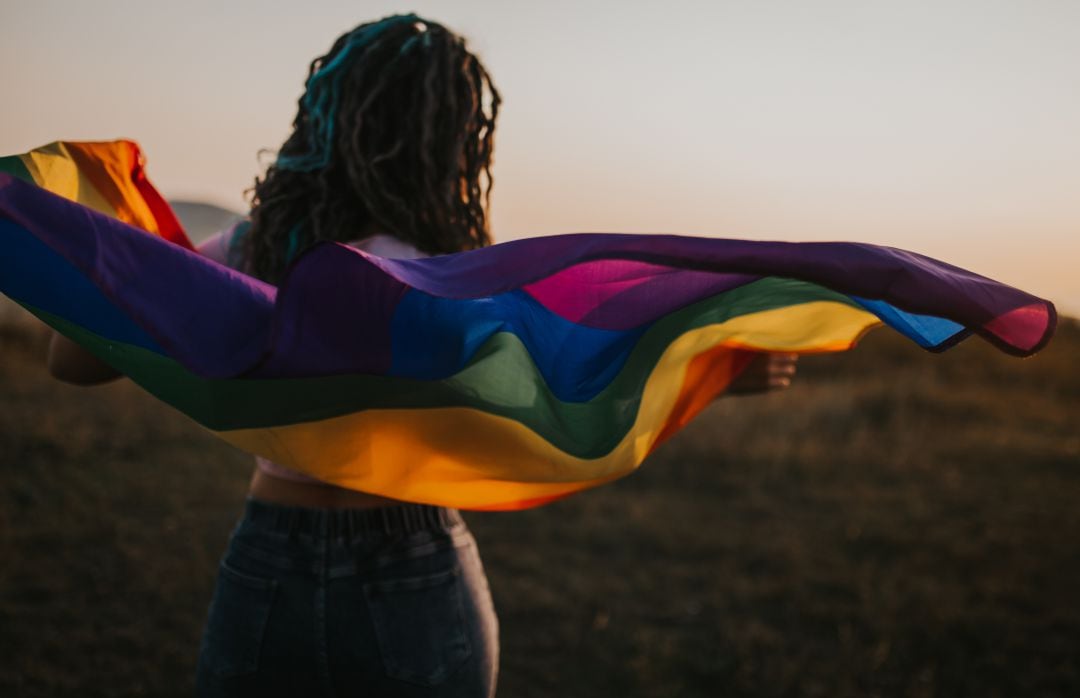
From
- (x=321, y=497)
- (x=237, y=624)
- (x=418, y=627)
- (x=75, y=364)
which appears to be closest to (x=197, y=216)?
(x=75, y=364)

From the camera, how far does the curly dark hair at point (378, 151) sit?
70.3 inches

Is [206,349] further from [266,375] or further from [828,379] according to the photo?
[828,379]

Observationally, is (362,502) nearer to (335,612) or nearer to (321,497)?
(321,497)

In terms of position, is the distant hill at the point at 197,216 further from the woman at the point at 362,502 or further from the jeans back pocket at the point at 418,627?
the jeans back pocket at the point at 418,627

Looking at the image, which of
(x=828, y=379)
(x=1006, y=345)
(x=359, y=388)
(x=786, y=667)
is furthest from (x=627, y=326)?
(x=828, y=379)

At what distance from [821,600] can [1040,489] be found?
2.36 m

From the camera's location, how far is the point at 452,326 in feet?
4.83

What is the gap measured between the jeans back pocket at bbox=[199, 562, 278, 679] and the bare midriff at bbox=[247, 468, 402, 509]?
0.15 metres

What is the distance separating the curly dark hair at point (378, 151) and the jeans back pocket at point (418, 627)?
680 mm

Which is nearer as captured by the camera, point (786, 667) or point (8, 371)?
point (786, 667)

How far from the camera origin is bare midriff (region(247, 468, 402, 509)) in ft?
5.48

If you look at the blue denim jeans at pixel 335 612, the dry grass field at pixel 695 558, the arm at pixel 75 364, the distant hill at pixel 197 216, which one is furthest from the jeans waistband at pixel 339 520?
the dry grass field at pixel 695 558

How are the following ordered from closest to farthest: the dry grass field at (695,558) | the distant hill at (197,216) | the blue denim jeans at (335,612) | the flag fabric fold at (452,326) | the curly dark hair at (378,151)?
the flag fabric fold at (452,326)
the blue denim jeans at (335,612)
the curly dark hair at (378,151)
the distant hill at (197,216)
the dry grass field at (695,558)

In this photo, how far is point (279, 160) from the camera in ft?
6.20
